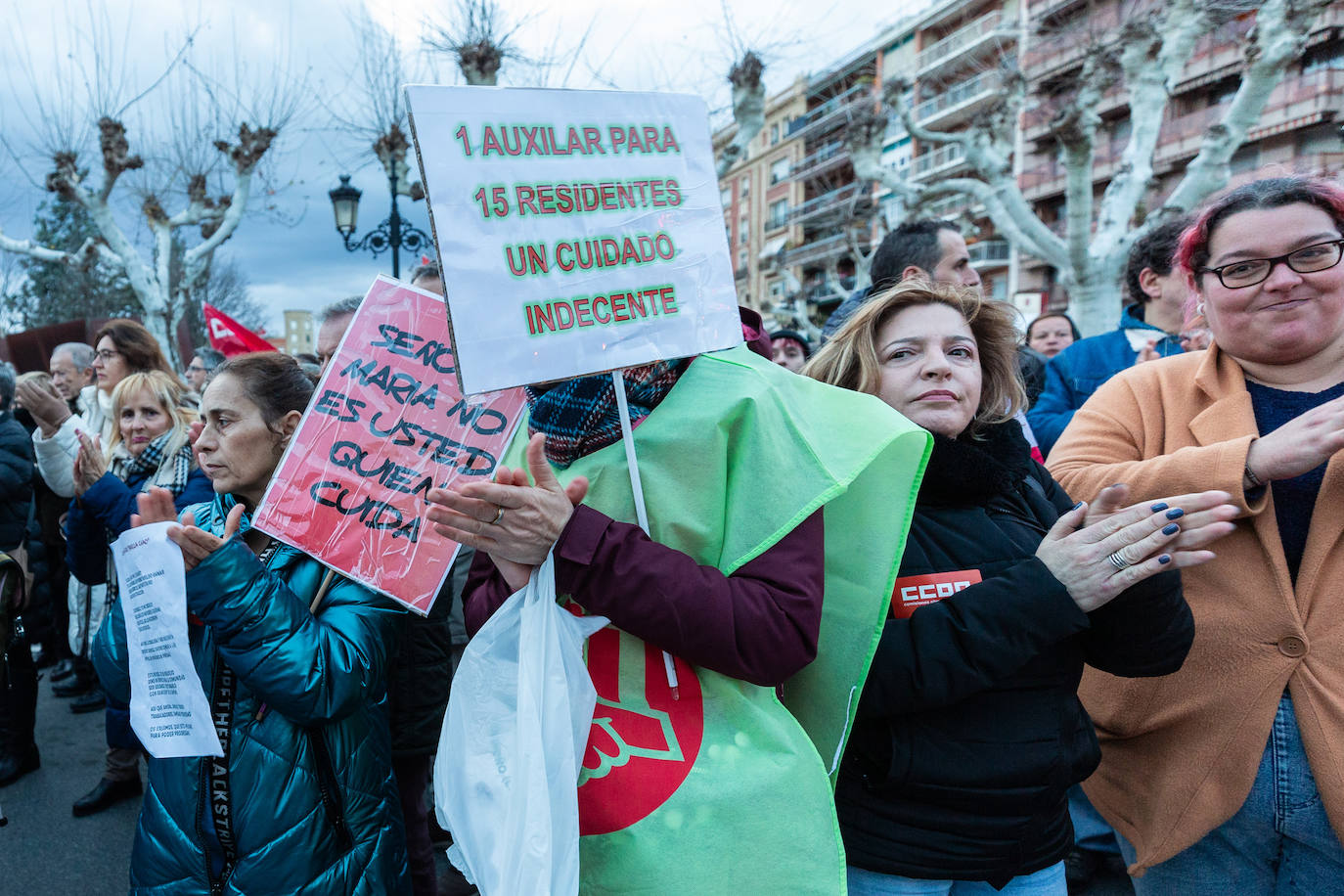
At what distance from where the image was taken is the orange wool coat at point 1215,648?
1.66 meters

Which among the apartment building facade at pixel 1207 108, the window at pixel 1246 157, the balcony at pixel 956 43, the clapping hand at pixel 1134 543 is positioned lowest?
the clapping hand at pixel 1134 543

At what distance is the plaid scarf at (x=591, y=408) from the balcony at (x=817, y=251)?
4033 cm

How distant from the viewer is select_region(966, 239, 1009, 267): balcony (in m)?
35.5

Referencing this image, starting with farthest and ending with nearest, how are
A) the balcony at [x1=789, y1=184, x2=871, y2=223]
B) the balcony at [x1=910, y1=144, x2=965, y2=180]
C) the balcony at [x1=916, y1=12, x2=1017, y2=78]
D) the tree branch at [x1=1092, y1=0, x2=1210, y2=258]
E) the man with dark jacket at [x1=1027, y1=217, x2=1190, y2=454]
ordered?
the balcony at [x1=789, y1=184, x2=871, y2=223] < the balcony at [x1=910, y1=144, x2=965, y2=180] < the balcony at [x1=916, y1=12, x2=1017, y2=78] < the tree branch at [x1=1092, y1=0, x2=1210, y2=258] < the man with dark jacket at [x1=1027, y1=217, x2=1190, y2=454]

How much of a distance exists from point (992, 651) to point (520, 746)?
83 cm

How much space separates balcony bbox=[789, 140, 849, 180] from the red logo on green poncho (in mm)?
42401

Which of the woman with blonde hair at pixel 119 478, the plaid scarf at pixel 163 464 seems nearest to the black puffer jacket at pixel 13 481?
the woman with blonde hair at pixel 119 478

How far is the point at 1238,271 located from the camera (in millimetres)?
1722

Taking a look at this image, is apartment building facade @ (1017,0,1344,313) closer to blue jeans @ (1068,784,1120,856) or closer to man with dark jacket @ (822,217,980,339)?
man with dark jacket @ (822,217,980,339)

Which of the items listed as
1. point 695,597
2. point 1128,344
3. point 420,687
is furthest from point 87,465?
point 1128,344

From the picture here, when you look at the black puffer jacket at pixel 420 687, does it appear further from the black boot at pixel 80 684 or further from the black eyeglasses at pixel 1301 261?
the black boot at pixel 80 684

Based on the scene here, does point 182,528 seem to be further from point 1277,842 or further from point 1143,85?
point 1143,85

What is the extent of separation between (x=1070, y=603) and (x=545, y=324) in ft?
3.41

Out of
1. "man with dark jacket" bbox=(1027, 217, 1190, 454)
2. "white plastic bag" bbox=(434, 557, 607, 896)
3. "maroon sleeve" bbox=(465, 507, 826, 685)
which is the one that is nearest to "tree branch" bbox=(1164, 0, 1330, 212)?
"man with dark jacket" bbox=(1027, 217, 1190, 454)
